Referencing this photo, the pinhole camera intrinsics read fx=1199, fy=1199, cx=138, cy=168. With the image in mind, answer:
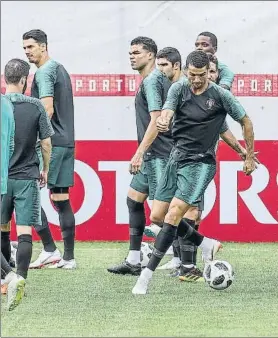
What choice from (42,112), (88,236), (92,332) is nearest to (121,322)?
(92,332)

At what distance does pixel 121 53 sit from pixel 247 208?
2226mm

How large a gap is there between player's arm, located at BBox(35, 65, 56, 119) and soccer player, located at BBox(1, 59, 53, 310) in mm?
1468

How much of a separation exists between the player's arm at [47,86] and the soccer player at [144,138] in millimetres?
775

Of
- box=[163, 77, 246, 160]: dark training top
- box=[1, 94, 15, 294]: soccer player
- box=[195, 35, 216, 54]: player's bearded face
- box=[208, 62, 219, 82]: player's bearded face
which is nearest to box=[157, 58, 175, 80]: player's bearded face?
box=[208, 62, 219, 82]: player's bearded face

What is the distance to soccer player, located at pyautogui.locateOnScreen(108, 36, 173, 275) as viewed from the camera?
991cm

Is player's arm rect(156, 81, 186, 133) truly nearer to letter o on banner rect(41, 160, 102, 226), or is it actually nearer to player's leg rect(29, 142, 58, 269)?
player's leg rect(29, 142, 58, 269)

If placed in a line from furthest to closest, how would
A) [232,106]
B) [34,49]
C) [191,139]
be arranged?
[34,49] → [191,139] → [232,106]

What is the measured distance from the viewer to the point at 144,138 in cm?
948

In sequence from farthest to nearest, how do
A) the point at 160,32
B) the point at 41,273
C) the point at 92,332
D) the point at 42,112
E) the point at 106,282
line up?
the point at 160,32 < the point at 41,273 < the point at 106,282 < the point at 42,112 < the point at 92,332

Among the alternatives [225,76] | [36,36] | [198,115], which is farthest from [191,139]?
[36,36]

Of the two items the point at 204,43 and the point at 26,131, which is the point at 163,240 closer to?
the point at 26,131

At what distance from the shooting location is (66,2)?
13234 millimetres

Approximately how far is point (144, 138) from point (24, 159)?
1.02 meters

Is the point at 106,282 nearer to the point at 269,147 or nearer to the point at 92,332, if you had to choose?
the point at 92,332
